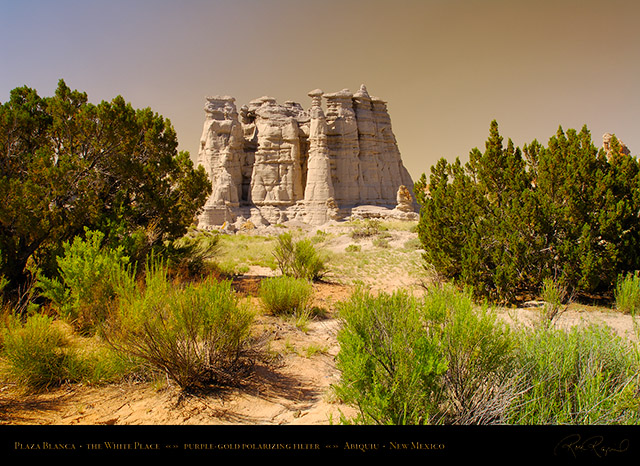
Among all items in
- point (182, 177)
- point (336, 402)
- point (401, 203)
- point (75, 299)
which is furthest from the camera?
point (401, 203)

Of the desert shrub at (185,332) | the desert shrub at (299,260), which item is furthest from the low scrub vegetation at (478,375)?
the desert shrub at (299,260)

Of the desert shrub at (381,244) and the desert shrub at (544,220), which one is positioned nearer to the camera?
the desert shrub at (544,220)

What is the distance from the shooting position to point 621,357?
2.65m

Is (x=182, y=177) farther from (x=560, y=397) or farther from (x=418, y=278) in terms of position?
(x=560, y=397)

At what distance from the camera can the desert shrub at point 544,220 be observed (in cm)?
700

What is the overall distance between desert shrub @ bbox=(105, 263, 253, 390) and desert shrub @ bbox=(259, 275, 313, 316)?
8.13 feet

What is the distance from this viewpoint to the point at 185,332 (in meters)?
3.38

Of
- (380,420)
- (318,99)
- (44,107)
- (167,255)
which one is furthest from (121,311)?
(318,99)

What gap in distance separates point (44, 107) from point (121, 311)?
677cm

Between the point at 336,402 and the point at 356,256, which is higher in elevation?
the point at 356,256

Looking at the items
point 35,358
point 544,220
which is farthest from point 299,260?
point 35,358

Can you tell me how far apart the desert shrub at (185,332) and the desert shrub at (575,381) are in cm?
278

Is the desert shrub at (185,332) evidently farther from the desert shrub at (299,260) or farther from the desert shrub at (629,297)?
the desert shrub at (629,297)

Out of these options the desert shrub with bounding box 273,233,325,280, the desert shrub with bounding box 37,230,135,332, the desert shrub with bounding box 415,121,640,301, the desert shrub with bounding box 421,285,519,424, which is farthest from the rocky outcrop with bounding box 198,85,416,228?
the desert shrub with bounding box 421,285,519,424
